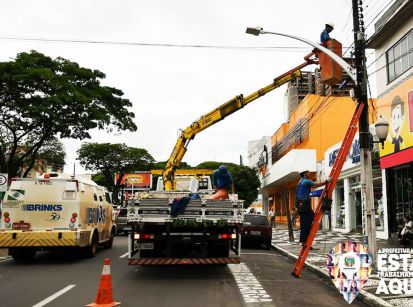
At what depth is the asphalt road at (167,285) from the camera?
7273 millimetres

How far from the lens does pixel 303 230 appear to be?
10.4 meters

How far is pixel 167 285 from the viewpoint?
8641 mm

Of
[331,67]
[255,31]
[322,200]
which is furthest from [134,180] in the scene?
[322,200]

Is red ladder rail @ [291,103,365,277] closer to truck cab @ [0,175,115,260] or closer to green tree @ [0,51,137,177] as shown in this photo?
truck cab @ [0,175,115,260]

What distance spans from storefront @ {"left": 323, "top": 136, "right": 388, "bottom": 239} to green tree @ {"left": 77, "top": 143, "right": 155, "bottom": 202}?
36500 millimetres

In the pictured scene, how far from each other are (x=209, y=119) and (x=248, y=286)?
843 cm

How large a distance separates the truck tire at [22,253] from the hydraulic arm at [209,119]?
4987 mm

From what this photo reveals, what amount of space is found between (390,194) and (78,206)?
1265 centimetres

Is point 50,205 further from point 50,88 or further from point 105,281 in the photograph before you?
point 50,88

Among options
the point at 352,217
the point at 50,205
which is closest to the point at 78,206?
the point at 50,205

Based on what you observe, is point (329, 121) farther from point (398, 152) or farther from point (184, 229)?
point (184, 229)

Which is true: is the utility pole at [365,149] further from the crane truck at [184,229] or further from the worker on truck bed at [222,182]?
the worker on truck bed at [222,182]

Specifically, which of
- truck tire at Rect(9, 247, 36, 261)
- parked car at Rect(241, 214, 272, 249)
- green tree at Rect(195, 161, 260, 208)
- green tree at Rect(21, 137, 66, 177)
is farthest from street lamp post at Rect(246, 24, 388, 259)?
green tree at Rect(195, 161, 260, 208)

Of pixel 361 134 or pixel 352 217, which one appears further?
pixel 352 217
